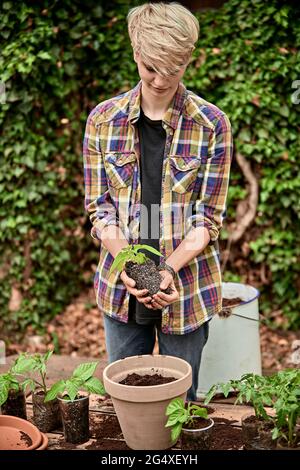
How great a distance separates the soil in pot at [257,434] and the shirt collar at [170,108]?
3.28ft

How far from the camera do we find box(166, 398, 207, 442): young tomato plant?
160 cm

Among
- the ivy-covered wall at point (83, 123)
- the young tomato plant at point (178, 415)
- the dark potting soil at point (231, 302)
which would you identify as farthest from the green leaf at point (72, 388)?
the ivy-covered wall at point (83, 123)

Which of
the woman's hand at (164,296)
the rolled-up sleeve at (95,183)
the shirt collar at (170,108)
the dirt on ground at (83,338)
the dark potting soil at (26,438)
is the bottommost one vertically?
the dirt on ground at (83,338)

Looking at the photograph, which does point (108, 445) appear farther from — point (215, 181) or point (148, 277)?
point (215, 181)

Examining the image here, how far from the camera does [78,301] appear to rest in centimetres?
454

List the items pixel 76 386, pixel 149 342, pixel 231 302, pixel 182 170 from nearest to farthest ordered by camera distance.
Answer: pixel 76 386, pixel 182 170, pixel 149 342, pixel 231 302

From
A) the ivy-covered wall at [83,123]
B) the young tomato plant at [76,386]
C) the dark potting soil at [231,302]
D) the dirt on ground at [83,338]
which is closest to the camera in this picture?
the young tomato plant at [76,386]

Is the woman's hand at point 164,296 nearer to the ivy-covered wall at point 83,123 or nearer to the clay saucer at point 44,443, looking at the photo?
the clay saucer at point 44,443

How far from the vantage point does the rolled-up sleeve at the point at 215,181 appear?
212cm

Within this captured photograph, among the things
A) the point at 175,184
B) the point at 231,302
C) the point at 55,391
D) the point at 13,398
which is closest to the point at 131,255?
the point at 175,184

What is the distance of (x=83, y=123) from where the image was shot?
431 centimetres

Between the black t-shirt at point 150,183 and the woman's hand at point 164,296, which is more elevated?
the black t-shirt at point 150,183

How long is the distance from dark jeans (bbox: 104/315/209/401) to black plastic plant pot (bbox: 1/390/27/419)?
44 cm

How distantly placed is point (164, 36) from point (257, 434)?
117 cm
